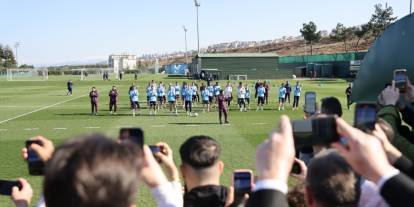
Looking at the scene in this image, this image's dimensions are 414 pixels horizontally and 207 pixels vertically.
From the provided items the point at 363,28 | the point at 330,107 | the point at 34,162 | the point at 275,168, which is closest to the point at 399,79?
the point at 330,107

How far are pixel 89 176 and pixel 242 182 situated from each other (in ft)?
5.40

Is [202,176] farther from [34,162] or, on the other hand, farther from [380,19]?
[380,19]

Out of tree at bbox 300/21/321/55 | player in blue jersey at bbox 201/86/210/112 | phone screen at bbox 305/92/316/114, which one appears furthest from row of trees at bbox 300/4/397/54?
phone screen at bbox 305/92/316/114

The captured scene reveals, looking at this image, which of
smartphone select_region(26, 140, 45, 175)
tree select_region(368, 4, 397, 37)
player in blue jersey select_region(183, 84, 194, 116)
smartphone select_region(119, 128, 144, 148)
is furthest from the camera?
tree select_region(368, 4, 397, 37)

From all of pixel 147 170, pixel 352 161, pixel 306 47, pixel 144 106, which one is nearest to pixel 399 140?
pixel 352 161

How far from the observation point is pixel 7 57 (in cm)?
11744

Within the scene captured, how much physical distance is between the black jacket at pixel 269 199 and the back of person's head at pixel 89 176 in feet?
1.68

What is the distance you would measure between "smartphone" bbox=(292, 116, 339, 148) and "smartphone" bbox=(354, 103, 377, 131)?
0.45 meters

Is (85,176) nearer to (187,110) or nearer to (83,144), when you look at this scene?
(83,144)

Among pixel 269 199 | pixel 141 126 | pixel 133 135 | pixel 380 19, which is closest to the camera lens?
pixel 269 199

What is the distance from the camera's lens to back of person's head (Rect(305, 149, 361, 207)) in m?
2.15

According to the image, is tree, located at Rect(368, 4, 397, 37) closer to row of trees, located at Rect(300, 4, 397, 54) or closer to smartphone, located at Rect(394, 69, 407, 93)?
row of trees, located at Rect(300, 4, 397, 54)

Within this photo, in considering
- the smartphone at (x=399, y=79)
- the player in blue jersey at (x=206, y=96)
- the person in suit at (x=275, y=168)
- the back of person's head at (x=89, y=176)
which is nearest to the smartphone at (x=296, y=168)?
the smartphone at (x=399, y=79)

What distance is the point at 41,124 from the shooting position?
19.9 metres
